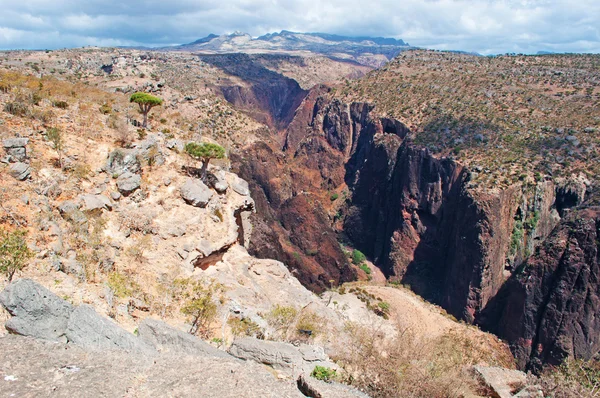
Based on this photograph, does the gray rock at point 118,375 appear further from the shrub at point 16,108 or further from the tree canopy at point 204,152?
the shrub at point 16,108

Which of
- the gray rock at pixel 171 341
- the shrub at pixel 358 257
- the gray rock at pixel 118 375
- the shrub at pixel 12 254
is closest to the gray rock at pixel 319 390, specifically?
the gray rock at pixel 118 375

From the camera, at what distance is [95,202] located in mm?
14164

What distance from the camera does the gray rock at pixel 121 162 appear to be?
618 inches

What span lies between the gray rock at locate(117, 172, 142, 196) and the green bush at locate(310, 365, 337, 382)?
10293 millimetres

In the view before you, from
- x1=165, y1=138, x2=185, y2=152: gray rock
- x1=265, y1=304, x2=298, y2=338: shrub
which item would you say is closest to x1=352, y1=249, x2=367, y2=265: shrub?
x1=165, y1=138, x2=185, y2=152: gray rock

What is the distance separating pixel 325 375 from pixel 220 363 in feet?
8.52

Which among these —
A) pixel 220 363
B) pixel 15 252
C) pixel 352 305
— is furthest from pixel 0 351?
pixel 352 305

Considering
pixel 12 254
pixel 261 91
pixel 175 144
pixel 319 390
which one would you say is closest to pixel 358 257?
pixel 175 144

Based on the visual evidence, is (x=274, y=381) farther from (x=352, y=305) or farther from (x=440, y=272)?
(x=440, y=272)

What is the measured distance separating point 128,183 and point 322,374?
1069 centimetres

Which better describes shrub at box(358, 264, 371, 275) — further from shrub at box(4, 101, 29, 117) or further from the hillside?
shrub at box(4, 101, 29, 117)

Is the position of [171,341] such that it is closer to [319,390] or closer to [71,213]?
[319,390]

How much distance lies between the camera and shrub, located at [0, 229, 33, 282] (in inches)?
372

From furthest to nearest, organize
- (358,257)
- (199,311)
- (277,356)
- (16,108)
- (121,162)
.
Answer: (358,257) < (16,108) < (121,162) < (199,311) < (277,356)
